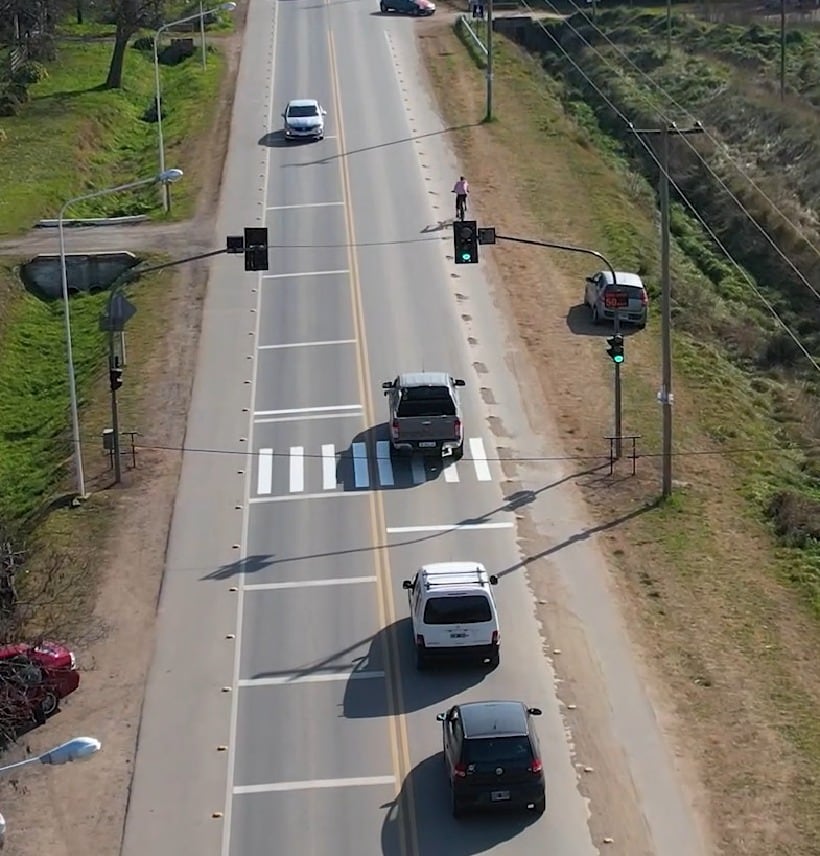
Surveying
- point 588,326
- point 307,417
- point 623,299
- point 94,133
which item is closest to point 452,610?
point 307,417

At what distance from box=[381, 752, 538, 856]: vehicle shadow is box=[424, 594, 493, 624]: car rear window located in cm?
398

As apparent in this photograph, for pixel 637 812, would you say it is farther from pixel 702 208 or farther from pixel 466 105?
pixel 466 105

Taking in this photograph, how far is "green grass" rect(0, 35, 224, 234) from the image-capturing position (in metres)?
68.9

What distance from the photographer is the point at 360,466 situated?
4334 cm

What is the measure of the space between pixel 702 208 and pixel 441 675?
40229mm

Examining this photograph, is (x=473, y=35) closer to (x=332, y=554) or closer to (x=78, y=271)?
(x=78, y=271)

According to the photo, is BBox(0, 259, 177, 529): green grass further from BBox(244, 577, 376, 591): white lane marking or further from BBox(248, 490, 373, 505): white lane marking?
BBox(244, 577, 376, 591): white lane marking

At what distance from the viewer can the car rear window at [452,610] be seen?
32.0 meters

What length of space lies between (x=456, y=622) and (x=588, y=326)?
23.6 meters

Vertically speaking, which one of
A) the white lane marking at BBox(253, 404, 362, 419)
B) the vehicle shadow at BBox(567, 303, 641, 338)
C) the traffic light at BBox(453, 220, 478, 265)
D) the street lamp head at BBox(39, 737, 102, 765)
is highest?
the street lamp head at BBox(39, 737, 102, 765)

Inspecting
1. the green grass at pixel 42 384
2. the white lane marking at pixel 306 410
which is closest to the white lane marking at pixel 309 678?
the green grass at pixel 42 384

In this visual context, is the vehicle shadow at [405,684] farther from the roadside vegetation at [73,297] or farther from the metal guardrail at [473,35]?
the metal guardrail at [473,35]

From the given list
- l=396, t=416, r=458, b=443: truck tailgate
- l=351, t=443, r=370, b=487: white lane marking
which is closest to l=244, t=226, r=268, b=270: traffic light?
l=396, t=416, r=458, b=443: truck tailgate

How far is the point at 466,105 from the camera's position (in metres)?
79.7
